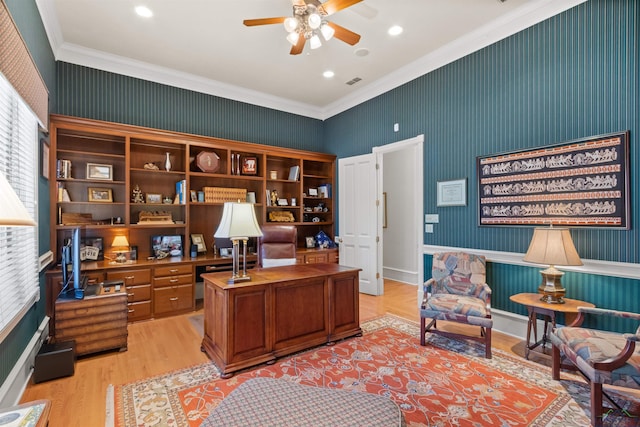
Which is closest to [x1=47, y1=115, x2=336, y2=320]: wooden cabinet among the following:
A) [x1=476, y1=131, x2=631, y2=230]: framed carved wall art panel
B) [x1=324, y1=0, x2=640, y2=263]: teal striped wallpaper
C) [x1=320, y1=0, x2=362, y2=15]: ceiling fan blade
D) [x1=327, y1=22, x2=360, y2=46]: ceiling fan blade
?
[x1=324, y1=0, x2=640, y2=263]: teal striped wallpaper

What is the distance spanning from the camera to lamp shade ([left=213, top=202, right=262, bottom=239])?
8.26 feet

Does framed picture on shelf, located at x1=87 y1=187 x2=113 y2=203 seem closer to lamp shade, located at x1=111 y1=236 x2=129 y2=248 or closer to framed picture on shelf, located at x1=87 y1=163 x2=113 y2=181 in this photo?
framed picture on shelf, located at x1=87 y1=163 x2=113 y2=181

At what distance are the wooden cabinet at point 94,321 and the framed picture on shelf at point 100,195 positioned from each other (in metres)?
1.47

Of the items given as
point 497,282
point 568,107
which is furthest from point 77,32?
point 497,282

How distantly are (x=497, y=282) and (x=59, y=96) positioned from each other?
18.8 ft

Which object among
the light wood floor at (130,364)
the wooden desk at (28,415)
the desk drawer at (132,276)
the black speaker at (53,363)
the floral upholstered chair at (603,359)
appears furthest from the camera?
the desk drawer at (132,276)

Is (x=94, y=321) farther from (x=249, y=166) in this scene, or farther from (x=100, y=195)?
(x=249, y=166)

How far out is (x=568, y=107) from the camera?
9.79 feet

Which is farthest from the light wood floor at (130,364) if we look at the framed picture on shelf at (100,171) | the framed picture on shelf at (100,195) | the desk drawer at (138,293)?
the framed picture on shelf at (100,171)

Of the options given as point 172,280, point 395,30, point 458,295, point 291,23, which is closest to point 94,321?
point 172,280

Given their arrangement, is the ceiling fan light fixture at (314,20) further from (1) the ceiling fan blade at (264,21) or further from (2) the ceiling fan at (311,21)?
(1) the ceiling fan blade at (264,21)

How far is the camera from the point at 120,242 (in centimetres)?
395

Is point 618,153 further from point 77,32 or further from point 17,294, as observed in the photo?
point 77,32

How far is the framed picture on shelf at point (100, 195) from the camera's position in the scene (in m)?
3.93
